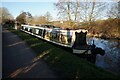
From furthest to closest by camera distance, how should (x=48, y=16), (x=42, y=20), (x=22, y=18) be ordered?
(x=22, y=18), (x=48, y=16), (x=42, y=20)

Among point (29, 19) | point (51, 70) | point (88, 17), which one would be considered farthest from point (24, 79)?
point (29, 19)

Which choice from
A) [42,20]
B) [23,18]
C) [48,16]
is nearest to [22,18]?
[23,18]

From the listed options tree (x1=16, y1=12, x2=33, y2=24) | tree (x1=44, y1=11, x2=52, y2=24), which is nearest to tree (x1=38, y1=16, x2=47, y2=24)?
tree (x1=44, y1=11, x2=52, y2=24)

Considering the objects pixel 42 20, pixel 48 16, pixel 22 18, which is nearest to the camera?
pixel 42 20

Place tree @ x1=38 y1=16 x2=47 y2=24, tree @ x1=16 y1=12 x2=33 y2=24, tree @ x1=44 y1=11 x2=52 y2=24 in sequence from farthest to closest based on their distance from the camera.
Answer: tree @ x1=16 y1=12 x2=33 y2=24 < tree @ x1=44 y1=11 x2=52 y2=24 < tree @ x1=38 y1=16 x2=47 y2=24

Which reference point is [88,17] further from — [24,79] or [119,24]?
[24,79]

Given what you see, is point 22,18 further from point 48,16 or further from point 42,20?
point 48,16

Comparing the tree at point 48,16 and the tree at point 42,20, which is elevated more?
the tree at point 48,16

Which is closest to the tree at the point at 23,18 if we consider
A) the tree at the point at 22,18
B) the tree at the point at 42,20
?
the tree at the point at 22,18

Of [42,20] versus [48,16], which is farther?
[48,16]

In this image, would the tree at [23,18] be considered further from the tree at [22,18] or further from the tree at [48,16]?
the tree at [48,16]

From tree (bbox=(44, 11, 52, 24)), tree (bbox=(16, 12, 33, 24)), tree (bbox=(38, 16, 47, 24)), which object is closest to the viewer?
tree (bbox=(38, 16, 47, 24))

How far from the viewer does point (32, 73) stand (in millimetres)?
10328

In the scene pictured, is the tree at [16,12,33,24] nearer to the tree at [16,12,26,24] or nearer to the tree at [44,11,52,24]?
the tree at [16,12,26,24]
